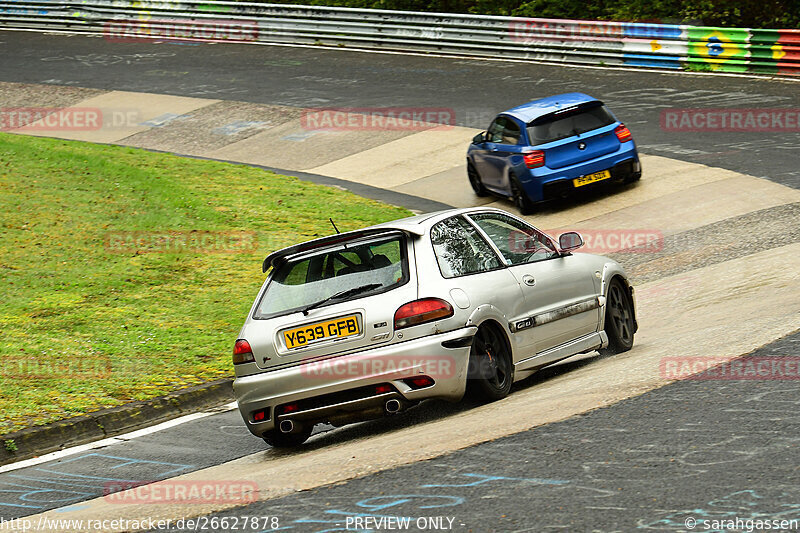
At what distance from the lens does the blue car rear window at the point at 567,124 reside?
17.5m

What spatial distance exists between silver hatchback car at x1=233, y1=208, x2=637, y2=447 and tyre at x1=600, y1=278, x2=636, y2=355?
41.3 inches

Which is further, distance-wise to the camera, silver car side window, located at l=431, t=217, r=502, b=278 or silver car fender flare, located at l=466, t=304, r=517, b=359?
silver car side window, located at l=431, t=217, r=502, b=278

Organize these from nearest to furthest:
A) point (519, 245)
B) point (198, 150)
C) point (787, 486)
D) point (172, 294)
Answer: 1. point (787, 486)
2. point (519, 245)
3. point (172, 294)
4. point (198, 150)

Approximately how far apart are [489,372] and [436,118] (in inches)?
650

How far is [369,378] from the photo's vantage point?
7.16 m

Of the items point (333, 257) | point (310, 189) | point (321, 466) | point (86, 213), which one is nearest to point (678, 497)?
point (321, 466)

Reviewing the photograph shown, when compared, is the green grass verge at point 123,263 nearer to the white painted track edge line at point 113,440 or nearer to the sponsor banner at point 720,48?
the white painted track edge line at point 113,440

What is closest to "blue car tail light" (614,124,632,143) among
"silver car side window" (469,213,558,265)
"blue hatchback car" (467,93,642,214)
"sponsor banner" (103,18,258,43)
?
"blue hatchback car" (467,93,642,214)

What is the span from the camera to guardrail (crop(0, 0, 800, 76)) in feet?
80.1

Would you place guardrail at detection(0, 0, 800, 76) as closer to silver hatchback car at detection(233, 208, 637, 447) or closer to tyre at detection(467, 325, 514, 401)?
silver hatchback car at detection(233, 208, 637, 447)

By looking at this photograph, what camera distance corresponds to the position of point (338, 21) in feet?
104

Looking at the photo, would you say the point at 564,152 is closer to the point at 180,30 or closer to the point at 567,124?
the point at 567,124

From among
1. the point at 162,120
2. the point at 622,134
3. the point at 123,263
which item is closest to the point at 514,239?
the point at 123,263

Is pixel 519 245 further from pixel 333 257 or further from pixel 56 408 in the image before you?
pixel 56 408
